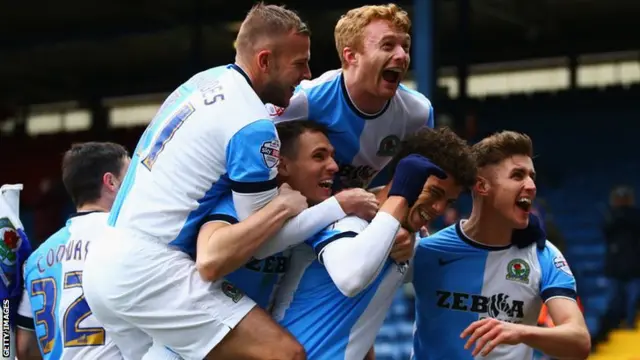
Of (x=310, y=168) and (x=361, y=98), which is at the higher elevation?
(x=361, y=98)

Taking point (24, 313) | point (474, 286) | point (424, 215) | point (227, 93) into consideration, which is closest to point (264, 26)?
point (227, 93)

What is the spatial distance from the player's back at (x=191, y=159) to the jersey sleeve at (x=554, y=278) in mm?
1478

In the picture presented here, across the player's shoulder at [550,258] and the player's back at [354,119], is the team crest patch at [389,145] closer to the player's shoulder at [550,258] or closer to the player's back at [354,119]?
the player's back at [354,119]

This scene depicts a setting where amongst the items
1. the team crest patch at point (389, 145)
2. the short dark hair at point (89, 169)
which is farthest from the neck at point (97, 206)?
the team crest patch at point (389, 145)

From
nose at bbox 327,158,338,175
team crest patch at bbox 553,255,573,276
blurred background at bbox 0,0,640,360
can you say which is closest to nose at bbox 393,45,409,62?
nose at bbox 327,158,338,175

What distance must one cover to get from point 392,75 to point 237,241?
1.19 metres

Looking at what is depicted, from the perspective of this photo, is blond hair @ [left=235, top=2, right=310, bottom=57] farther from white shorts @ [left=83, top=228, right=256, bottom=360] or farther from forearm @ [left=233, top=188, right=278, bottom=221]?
white shorts @ [left=83, top=228, right=256, bottom=360]

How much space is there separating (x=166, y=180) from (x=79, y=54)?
833 inches

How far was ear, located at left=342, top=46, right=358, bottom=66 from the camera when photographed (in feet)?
15.9

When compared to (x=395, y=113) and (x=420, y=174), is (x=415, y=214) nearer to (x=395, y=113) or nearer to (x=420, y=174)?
(x=420, y=174)

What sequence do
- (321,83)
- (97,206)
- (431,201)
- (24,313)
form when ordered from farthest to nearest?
1. (24,313)
2. (97,206)
3. (321,83)
4. (431,201)

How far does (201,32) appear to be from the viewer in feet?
66.7

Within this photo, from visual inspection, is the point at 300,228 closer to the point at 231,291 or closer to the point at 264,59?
the point at 231,291

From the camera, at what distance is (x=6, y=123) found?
2820cm
